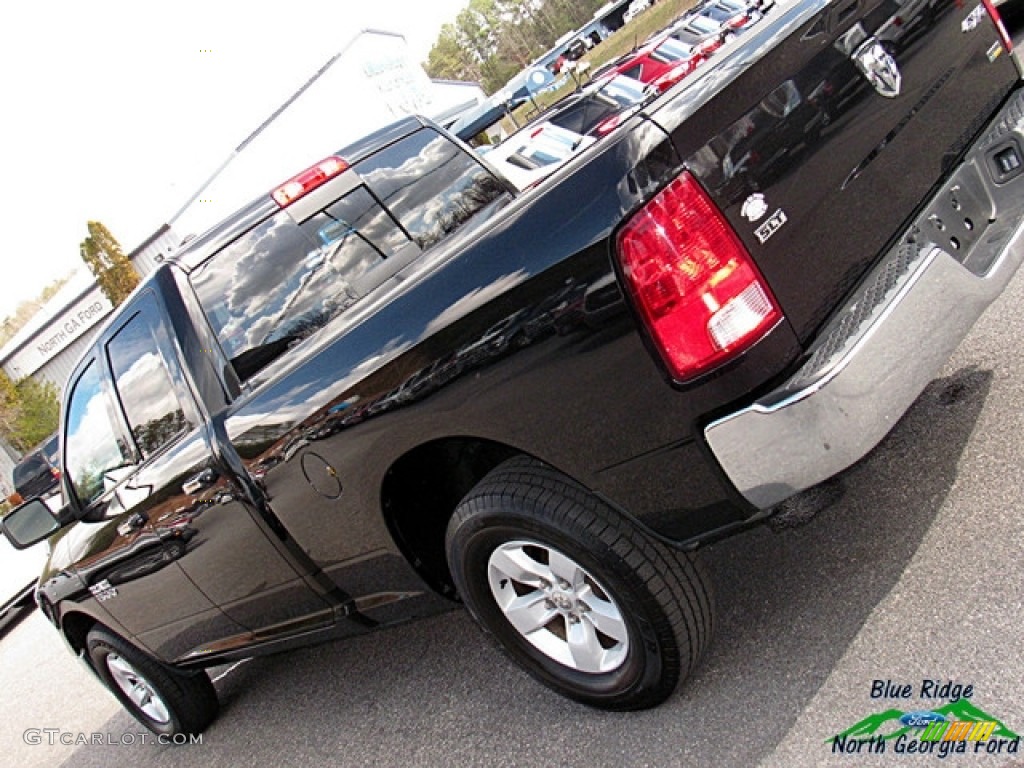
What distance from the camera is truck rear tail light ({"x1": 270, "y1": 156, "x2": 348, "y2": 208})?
3373 millimetres

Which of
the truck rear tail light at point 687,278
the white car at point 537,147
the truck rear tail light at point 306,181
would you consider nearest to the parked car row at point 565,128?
the white car at point 537,147

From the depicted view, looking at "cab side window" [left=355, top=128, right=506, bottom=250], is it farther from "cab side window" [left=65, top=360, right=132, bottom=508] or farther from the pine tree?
the pine tree

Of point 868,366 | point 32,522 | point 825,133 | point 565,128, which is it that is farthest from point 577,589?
point 565,128

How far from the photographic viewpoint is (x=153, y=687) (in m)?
4.06

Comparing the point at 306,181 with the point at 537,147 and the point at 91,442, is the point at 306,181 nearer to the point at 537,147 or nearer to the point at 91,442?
the point at 91,442

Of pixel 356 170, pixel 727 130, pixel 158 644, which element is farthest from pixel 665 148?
pixel 158 644

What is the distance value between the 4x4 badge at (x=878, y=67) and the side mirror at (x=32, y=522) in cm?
375

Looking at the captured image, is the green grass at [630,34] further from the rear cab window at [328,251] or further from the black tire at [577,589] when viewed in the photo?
the black tire at [577,589]

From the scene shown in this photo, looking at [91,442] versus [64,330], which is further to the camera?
[64,330]

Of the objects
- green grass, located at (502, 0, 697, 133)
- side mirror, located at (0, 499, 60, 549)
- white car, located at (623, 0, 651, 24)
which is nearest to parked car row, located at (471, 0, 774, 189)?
side mirror, located at (0, 499, 60, 549)

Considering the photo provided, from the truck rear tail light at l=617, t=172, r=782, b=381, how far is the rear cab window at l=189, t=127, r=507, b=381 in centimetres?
153

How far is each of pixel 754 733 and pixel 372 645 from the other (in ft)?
7.52

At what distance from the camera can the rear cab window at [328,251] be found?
3.16 m

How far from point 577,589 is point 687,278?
3.29 feet
